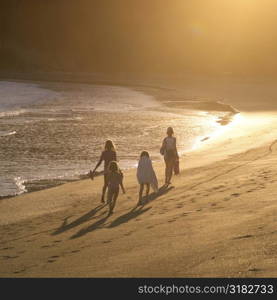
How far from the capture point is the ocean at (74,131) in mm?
19953

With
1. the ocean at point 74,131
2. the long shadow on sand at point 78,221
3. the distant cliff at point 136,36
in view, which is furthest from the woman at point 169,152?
the distant cliff at point 136,36

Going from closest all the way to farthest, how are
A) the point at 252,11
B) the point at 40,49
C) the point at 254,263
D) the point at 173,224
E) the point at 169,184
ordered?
the point at 254,263 < the point at 173,224 < the point at 169,184 < the point at 40,49 < the point at 252,11

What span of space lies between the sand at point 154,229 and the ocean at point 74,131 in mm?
2455

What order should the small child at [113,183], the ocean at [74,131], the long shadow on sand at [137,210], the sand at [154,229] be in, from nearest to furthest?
the sand at [154,229]
the long shadow on sand at [137,210]
the small child at [113,183]
the ocean at [74,131]

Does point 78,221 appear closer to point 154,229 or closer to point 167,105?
point 154,229

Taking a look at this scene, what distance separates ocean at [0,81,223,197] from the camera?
20.0m

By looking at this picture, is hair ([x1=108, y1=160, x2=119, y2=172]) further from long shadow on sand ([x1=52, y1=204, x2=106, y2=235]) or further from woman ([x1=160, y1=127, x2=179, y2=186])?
woman ([x1=160, y1=127, x2=179, y2=186])

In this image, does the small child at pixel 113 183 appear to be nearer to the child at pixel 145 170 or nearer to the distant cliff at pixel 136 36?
the child at pixel 145 170
